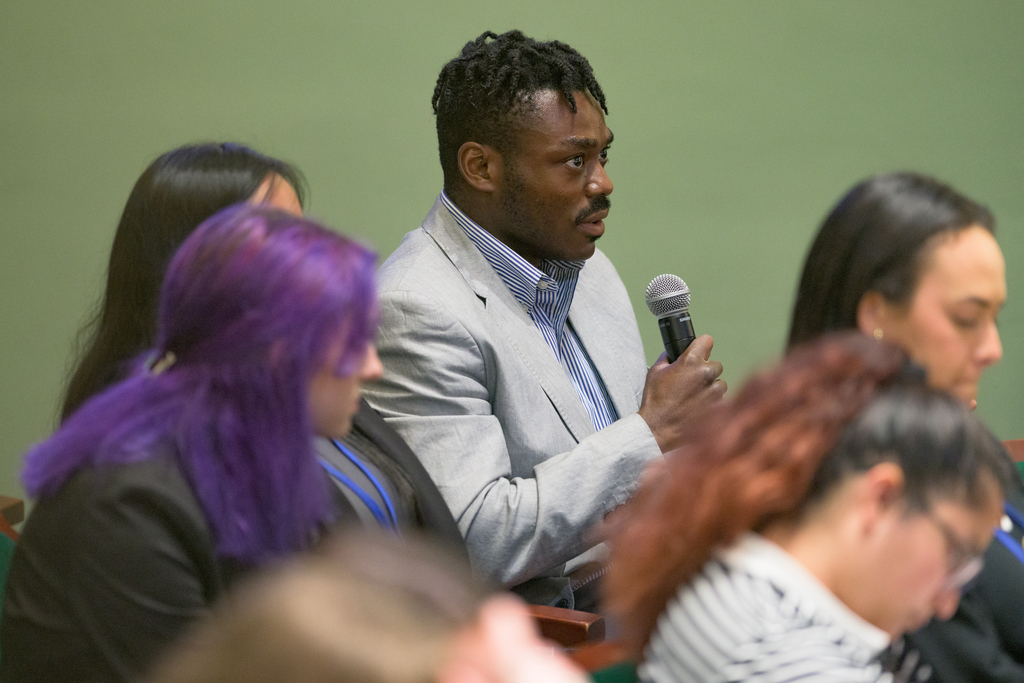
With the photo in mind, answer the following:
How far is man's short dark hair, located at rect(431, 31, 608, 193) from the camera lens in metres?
1.95

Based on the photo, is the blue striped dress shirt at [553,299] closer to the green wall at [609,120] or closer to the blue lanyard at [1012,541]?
the green wall at [609,120]

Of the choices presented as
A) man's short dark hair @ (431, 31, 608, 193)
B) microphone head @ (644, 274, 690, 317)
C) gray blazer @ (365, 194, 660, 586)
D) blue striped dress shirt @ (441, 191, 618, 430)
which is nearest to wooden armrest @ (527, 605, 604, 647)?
gray blazer @ (365, 194, 660, 586)

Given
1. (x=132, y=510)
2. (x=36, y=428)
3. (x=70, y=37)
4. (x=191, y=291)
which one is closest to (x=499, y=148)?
(x=191, y=291)

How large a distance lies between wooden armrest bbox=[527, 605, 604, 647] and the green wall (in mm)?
1187

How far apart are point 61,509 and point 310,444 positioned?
0.84 feet

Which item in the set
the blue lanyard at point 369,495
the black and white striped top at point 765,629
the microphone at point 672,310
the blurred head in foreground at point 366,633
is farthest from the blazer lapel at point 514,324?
the blurred head in foreground at point 366,633

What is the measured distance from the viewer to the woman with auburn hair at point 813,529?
81cm

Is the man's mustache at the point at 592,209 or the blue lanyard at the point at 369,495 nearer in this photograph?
the blue lanyard at the point at 369,495

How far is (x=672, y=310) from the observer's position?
178cm

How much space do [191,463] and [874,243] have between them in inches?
33.7

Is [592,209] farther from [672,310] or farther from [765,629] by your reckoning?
[765,629]

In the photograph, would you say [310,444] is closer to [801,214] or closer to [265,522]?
[265,522]

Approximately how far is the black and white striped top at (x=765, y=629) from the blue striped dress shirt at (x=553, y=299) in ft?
3.58

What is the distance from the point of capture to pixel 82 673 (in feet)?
3.23
